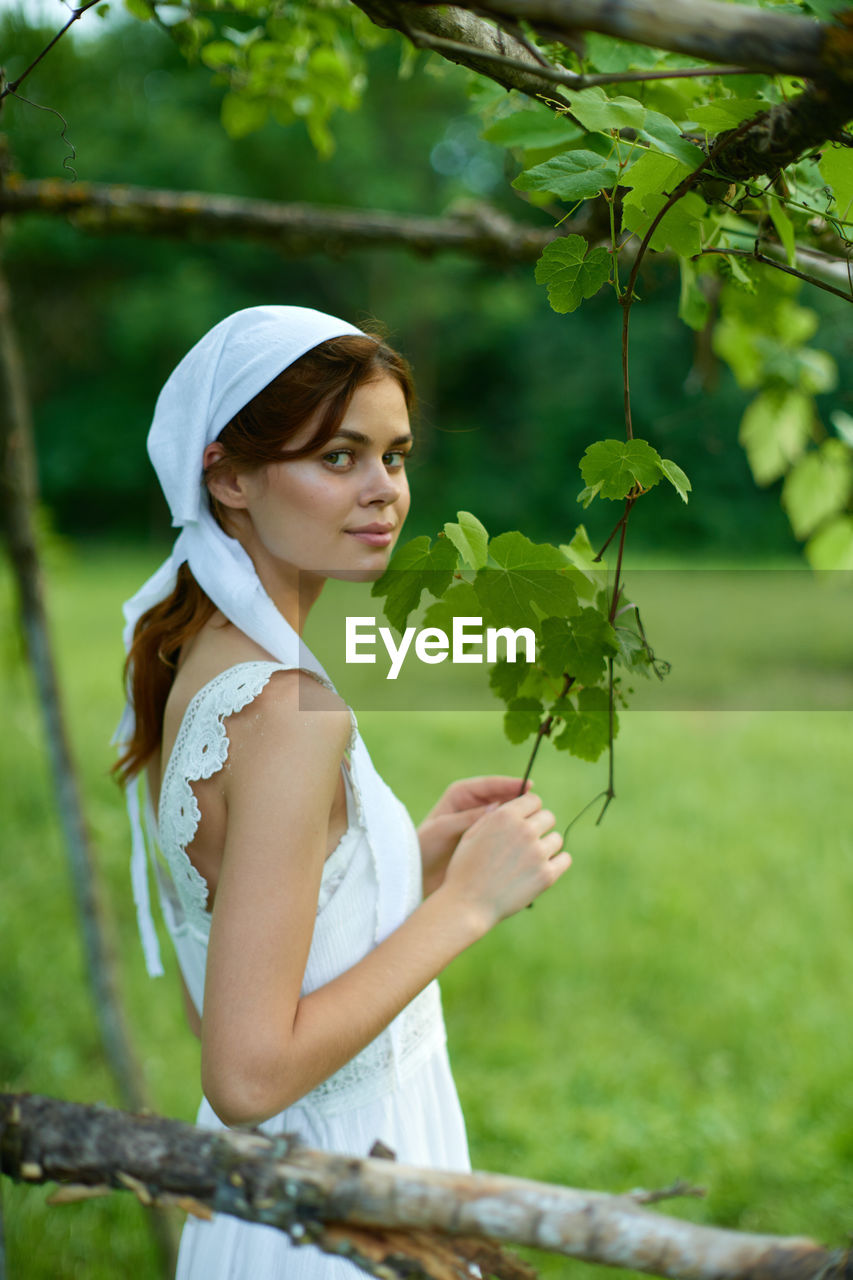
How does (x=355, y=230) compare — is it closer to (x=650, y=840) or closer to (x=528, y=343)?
(x=650, y=840)

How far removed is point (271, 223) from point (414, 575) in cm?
163

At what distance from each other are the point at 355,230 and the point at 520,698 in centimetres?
162

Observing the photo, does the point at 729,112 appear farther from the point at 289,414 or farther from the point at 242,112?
the point at 242,112

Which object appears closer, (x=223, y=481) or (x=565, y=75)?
(x=565, y=75)

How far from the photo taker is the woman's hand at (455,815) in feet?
4.81

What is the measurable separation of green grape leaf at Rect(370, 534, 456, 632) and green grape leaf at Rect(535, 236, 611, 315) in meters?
0.25

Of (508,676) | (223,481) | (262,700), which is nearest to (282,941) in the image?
(262,700)

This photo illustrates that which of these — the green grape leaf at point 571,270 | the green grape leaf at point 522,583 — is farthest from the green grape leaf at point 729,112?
the green grape leaf at point 522,583

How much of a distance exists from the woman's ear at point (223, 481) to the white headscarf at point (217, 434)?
2 cm

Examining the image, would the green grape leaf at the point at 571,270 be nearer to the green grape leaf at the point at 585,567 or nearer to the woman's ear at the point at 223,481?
the green grape leaf at the point at 585,567

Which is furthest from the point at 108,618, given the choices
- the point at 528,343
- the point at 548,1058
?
the point at 528,343

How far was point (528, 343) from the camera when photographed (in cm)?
2255

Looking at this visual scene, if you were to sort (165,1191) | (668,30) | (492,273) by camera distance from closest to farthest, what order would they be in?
(668,30), (165,1191), (492,273)

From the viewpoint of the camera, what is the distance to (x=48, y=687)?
95.3 inches
